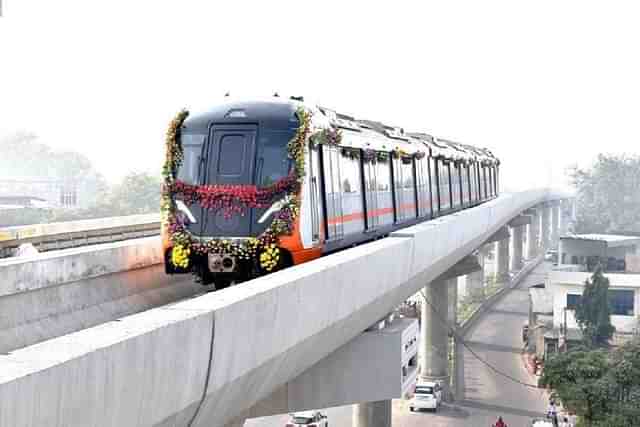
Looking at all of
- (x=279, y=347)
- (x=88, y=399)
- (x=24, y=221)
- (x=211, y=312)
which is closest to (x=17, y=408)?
(x=88, y=399)

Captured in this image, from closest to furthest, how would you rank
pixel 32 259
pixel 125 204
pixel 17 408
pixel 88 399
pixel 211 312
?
1. pixel 17 408
2. pixel 88 399
3. pixel 211 312
4. pixel 32 259
5. pixel 125 204

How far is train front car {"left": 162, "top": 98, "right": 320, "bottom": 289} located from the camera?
13.7 meters

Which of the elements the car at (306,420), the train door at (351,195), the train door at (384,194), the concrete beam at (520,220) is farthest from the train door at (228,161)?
the concrete beam at (520,220)

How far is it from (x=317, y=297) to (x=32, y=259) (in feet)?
10.7

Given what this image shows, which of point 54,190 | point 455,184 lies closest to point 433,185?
point 455,184

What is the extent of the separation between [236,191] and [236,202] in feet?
0.45

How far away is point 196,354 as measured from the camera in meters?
7.31

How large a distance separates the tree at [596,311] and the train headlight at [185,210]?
4097 centimetres

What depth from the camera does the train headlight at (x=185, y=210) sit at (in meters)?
14.1

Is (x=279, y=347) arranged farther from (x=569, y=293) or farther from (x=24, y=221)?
(x=24, y=221)

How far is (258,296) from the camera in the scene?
8.48 m

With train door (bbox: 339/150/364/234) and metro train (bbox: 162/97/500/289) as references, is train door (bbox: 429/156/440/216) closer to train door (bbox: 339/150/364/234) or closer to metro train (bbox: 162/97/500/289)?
train door (bbox: 339/150/364/234)

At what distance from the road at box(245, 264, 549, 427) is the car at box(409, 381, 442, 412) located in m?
0.32

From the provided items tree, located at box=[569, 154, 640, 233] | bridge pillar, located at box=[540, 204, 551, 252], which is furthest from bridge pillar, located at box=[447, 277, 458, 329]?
bridge pillar, located at box=[540, 204, 551, 252]
